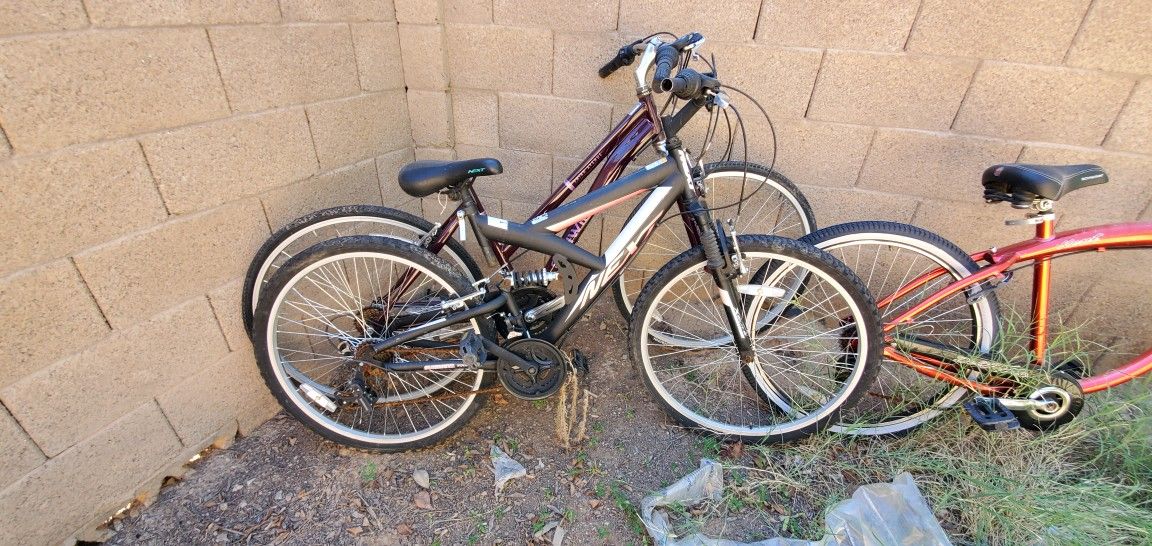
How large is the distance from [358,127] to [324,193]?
13.2 inches

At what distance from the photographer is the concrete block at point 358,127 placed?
1.95m

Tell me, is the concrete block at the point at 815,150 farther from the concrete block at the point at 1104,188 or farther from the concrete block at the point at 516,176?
the concrete block at the point at 516,176

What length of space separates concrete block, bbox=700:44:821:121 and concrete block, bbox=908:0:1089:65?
399 mm

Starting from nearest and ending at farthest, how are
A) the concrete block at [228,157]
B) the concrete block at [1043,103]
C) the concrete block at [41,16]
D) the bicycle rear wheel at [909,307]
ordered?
A: the concrete block at [41,16] < the concrete block at [228,157] < the bicycle rear wheel at [909,307] < the concrete block at [1043,103]

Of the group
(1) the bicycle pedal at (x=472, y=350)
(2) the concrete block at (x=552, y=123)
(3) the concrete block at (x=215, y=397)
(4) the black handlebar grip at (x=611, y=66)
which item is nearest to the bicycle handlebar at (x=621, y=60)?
(4) the black handlebar grip at (x=611, y=66)

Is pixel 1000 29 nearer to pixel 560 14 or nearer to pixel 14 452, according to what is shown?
pixel 560 14

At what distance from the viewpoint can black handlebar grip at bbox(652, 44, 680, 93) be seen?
1490 mm

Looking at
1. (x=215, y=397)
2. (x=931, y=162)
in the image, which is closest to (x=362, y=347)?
(x=215, y=397)

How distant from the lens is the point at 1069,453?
192cm

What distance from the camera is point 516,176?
251 cm

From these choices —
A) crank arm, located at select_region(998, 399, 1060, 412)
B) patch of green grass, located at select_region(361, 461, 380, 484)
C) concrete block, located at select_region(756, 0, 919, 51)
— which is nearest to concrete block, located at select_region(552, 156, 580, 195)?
concrete block, located at select_region(756, 0, 919, 51)

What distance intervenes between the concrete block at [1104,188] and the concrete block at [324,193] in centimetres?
291

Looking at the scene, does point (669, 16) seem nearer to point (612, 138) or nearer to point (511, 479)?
point (612, 138)

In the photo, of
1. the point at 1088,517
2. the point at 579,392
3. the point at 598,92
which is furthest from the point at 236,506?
the point at 1088,517
